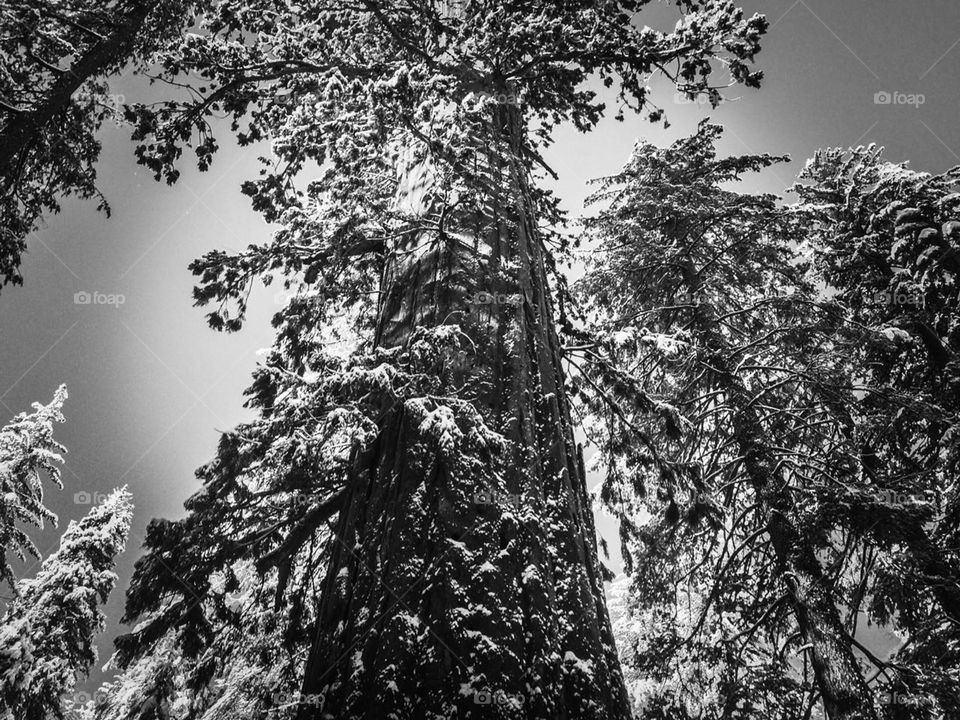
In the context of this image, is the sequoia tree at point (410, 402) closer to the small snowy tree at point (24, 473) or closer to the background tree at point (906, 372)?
the background tree at point (906, 372)

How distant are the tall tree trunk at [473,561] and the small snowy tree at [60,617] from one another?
44.1ft

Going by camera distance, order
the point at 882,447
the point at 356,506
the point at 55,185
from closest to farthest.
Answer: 1. the point at 356,506
2. the point at 55,185
3. the point at 882,447

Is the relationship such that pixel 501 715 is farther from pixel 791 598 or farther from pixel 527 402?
pixel 791 598

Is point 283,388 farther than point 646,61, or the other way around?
point 646,61

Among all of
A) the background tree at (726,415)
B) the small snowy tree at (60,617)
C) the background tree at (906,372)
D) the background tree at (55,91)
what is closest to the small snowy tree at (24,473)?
the small snowy tree at (60,617)

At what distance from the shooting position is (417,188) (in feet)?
13.1

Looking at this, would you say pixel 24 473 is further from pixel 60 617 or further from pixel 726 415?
pixel 726 415

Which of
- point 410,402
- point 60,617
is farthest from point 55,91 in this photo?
point 60,617

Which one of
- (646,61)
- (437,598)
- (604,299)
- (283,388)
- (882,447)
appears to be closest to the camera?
(437,598)

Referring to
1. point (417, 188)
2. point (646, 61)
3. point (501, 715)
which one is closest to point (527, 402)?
point (501, 715)

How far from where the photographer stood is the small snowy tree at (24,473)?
1304 centimetres

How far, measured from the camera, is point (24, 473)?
14.1 meters

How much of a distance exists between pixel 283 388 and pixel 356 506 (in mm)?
1269

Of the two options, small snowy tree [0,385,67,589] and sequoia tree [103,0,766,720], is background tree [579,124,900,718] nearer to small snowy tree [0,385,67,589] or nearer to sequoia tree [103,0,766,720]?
sequoia tree [103,0,766,720]
